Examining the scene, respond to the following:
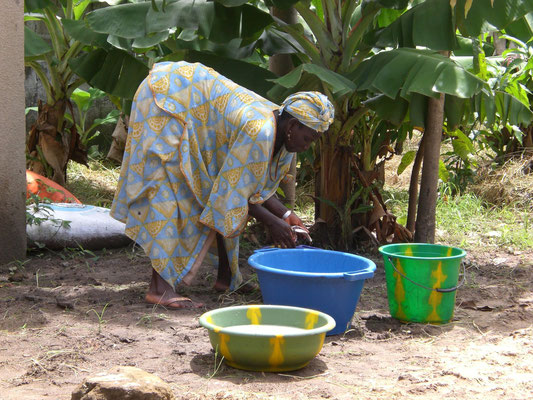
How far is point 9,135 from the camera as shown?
15.3ft

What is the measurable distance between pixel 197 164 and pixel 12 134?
1.66m

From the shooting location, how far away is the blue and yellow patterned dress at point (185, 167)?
353 centimetres

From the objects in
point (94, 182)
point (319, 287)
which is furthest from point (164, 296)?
point (94, 182)

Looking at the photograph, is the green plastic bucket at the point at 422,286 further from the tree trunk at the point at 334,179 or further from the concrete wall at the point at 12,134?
the concrete wall at the point at 12,134

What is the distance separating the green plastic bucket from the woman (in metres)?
0.60

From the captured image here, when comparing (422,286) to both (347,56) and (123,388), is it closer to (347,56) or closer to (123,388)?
(123,388)

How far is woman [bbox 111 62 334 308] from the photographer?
3.46m

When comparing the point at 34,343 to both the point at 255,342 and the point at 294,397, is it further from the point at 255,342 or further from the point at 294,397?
the point at 294,397

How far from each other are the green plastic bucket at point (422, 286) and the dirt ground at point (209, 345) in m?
0.07

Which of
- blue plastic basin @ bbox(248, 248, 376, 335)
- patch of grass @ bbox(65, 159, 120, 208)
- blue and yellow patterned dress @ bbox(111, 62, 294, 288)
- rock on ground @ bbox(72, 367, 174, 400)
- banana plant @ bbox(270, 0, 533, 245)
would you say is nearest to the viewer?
rock on ground @ bbox(72, 367, 174, 400)

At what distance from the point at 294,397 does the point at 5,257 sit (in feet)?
9.25

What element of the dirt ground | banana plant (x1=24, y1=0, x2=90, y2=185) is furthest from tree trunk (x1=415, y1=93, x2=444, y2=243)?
banana plant (x1=24, y1=0, x2=90, y2=185)

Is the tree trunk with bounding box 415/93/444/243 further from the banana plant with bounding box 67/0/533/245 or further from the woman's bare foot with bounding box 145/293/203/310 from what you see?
the woman's bare foot with bounding box 145/293/203/310

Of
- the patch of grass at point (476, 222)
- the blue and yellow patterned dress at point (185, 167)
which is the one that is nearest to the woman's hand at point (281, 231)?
the blue and yellow patterned dress at point (185, 167)
